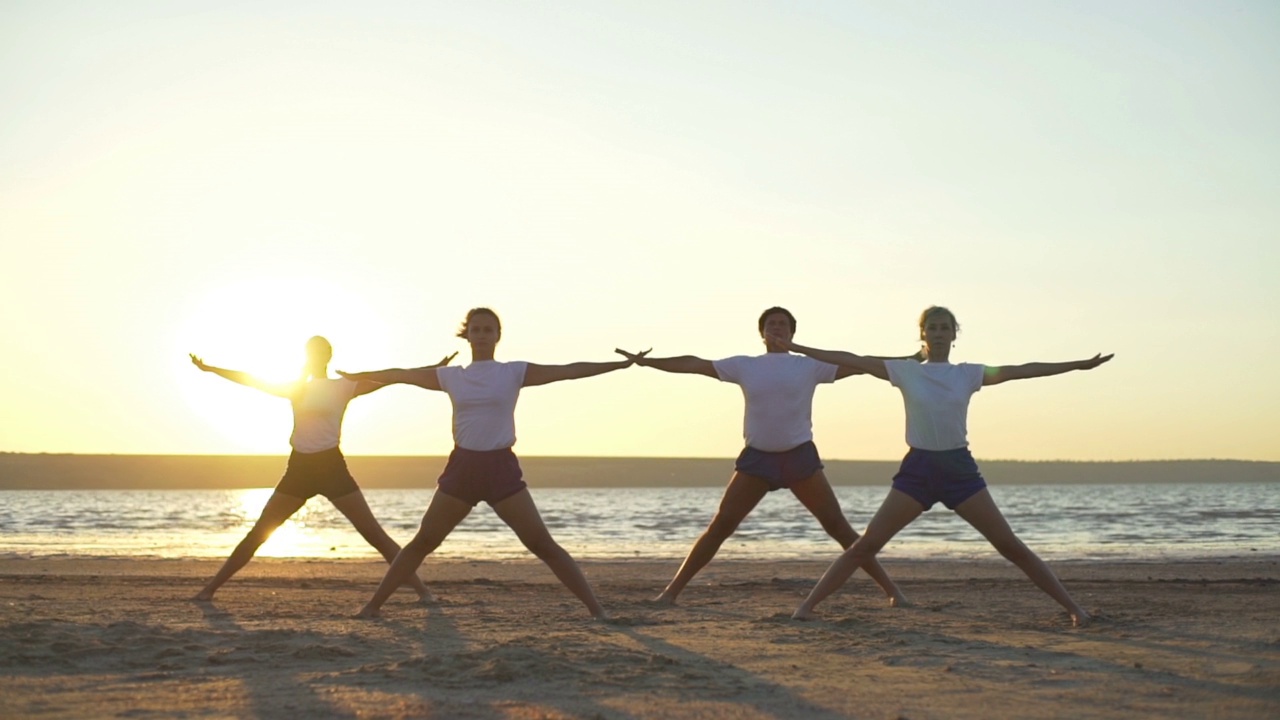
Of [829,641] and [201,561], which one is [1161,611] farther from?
[201,561]

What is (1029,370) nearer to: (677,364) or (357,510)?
(677,364)

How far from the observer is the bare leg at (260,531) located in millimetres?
10039

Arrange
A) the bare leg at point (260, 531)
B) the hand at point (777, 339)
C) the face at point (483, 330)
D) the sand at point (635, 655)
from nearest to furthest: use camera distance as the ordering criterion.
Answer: the sand at point (635, 655)
the face at point (483, 330)
the hand at point (777, 339)
the bare leg at point (260, 531)

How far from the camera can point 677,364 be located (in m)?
8.72

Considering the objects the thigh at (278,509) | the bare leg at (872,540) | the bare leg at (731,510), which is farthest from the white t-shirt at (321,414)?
the bare leg at (872,540)

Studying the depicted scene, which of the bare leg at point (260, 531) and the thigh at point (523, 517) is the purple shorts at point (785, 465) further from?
the bare leg at point (260, 531)

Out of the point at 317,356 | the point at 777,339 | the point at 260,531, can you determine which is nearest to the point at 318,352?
the point at 317,356

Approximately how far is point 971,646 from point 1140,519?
27382 mm

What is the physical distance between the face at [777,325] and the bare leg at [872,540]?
1485mm

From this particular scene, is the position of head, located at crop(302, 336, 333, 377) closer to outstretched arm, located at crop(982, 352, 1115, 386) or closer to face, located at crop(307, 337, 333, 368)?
face, located at crop(307, 337, 333, 368)

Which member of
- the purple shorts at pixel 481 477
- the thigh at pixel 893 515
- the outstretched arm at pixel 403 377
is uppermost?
the outstretched arm at pixel 403 377

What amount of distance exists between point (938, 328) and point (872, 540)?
1.54 metres

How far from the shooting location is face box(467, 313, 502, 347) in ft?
27.3

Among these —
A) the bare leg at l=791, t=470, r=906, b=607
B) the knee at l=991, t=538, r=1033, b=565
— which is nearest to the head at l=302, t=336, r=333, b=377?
the bare leg at l=791, t=470, r=906, b=607
